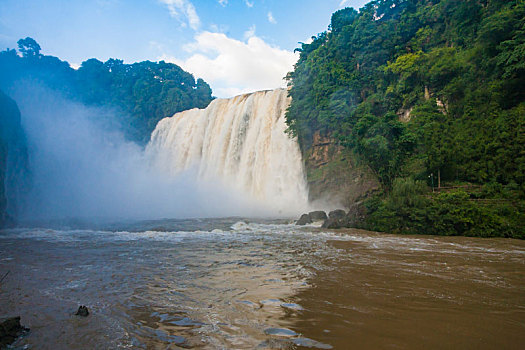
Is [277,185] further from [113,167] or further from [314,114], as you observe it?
[113,167]

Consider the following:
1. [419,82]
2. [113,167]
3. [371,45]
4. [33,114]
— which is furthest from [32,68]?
[419,82]

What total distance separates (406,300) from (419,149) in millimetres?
13556

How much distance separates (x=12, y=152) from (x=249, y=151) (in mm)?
19277

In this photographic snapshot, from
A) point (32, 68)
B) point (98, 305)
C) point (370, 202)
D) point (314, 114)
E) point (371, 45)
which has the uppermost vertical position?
point (32, 68)

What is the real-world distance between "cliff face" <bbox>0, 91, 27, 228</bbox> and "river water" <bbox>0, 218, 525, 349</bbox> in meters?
18.2

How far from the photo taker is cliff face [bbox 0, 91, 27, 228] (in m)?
19.8

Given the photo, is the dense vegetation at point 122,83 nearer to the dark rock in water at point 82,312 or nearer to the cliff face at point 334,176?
the cliff face at point 334,176

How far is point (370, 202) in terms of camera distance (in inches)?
512

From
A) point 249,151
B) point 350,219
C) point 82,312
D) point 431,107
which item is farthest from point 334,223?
point 249,151

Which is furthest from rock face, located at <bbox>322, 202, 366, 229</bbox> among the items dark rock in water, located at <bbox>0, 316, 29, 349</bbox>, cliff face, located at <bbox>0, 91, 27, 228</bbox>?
cliff face, located at <bbox>0, 91, 27, 228</bbox>

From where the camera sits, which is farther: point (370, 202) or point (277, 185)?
point (277, 185)

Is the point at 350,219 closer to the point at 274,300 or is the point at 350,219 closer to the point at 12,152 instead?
the point at 274,300

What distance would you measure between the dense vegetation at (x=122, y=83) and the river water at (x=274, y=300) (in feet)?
149

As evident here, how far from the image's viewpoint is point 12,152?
2256cm
